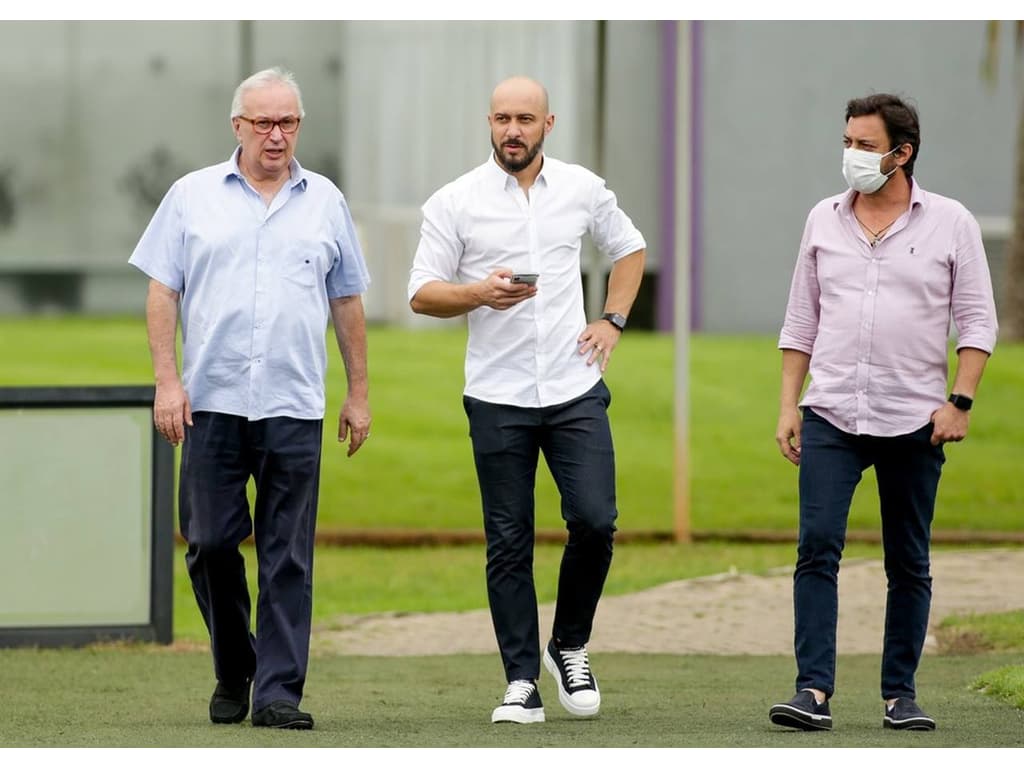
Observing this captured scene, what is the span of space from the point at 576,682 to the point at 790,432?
1044mm

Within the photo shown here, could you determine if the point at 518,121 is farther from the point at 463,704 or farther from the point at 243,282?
the point at 463,704

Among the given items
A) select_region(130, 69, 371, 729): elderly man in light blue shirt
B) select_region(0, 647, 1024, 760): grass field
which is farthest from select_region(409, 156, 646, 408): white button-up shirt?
select_region(0, 647, 1024, 760): grass field

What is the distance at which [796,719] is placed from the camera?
6113 mm

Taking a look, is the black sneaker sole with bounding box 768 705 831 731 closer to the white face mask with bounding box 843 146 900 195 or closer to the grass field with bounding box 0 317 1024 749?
the grass field with bounding box 0 317 1024 749

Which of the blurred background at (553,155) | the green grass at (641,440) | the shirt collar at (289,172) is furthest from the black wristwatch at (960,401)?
the blurred background at (553,155)

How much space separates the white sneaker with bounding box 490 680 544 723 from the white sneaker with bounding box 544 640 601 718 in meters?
0.17

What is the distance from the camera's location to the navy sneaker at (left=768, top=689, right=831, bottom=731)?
6113mm

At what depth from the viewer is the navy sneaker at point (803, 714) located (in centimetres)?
611

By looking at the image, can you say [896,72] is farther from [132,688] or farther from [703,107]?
[132,688]

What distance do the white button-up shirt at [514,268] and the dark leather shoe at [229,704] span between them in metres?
1.16

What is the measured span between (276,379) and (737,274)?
56.5 ft

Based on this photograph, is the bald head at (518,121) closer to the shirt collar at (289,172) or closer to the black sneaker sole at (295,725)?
the shirt collar at (289,172)

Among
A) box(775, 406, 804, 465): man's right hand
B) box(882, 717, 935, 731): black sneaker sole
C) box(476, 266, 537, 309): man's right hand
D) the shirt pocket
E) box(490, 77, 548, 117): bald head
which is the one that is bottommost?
box(882, 717, 935, 731): black sneaker sole

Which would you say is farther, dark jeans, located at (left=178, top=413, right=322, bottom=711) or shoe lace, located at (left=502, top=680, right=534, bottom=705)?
shoe lace, located at (left=502, top=680, right=534, bottom=705)
